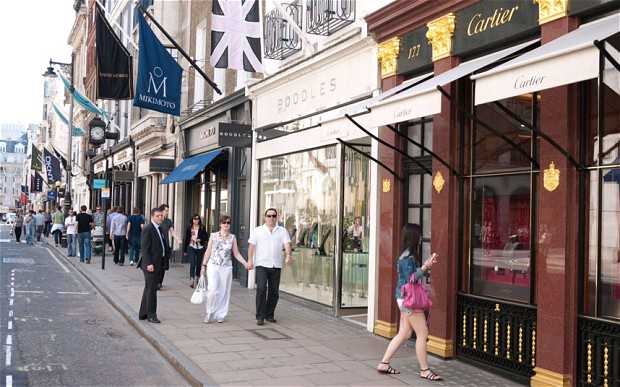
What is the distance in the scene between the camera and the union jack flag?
13883mm

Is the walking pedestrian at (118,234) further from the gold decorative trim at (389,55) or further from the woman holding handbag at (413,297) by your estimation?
the woman holding handbag at (413,297)

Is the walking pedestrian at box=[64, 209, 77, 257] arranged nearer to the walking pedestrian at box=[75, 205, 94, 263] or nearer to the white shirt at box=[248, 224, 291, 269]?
the walking pedestrian at box=[75, 205, 94, 263]

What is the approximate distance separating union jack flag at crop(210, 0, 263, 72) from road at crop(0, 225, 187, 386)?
18.6ft

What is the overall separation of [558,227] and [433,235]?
2196 millimetres

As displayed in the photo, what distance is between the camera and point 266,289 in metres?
10.7

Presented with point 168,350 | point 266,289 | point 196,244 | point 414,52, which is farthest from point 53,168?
point 414,52

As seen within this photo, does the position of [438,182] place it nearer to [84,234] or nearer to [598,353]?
[598,353]

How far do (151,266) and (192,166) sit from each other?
9012 mm

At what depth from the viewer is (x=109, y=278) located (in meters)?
17.0

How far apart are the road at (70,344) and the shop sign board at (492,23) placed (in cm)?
525

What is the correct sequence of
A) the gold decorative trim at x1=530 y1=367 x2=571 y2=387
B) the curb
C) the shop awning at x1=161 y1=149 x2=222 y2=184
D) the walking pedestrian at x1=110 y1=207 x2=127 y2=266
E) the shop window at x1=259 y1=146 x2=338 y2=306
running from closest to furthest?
the gold decorative trim at x1=530 y1=367 x2=571 y2=387, the curb, the shop window at x1=259 y1=146 x2=338 y2=306, the shop awning at x1=161 y1=149 x2=222 y2=184, the walking pedestrian at x1=110 y1=207 x2=127 y2=266

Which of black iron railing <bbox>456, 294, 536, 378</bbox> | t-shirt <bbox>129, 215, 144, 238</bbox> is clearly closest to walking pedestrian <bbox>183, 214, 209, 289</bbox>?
t-shirt <bbox>129, 215, 144, 238</bbox>

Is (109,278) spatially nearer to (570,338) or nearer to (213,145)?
(213,145)

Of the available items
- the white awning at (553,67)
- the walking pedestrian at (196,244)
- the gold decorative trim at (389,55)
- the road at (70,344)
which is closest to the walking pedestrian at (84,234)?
the road at (70,344)
